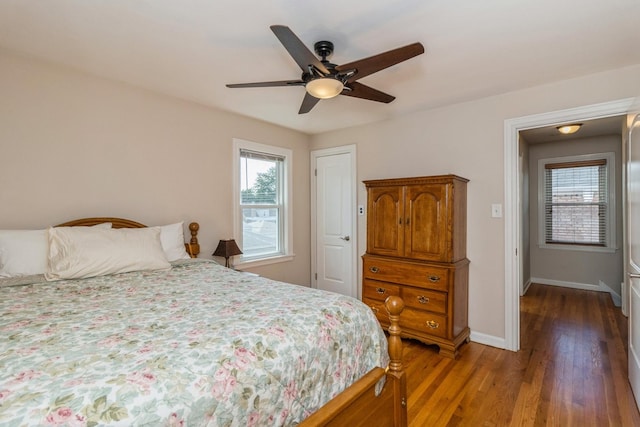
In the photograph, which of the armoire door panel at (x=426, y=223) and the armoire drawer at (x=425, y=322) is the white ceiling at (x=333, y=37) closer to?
the armoire door panel at (x=426, y=223)

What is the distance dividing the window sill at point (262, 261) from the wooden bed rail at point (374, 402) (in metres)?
2.26

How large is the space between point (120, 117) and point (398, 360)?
2.72 metres

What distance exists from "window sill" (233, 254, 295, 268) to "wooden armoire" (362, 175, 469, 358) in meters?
1.15

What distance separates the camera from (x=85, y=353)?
0.96 meters

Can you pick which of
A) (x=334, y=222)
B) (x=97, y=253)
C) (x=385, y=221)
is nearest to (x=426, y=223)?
(x=385, y=221)

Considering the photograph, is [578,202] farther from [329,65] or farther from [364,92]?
[329,65]

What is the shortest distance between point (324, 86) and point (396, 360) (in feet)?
4.89

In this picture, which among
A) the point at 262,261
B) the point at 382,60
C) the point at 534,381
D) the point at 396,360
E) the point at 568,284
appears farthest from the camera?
the point at 568,284

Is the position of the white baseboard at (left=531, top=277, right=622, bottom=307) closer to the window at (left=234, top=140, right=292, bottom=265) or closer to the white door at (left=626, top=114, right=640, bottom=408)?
the white door at (left=626, top=114, right=640, bottom=408)

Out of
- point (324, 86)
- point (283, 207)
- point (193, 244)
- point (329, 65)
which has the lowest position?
point (193, 244)

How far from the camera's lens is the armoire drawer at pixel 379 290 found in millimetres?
3021

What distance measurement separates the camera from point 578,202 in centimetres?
480

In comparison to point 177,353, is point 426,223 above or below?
above

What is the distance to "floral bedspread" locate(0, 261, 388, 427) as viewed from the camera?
0.78 m
